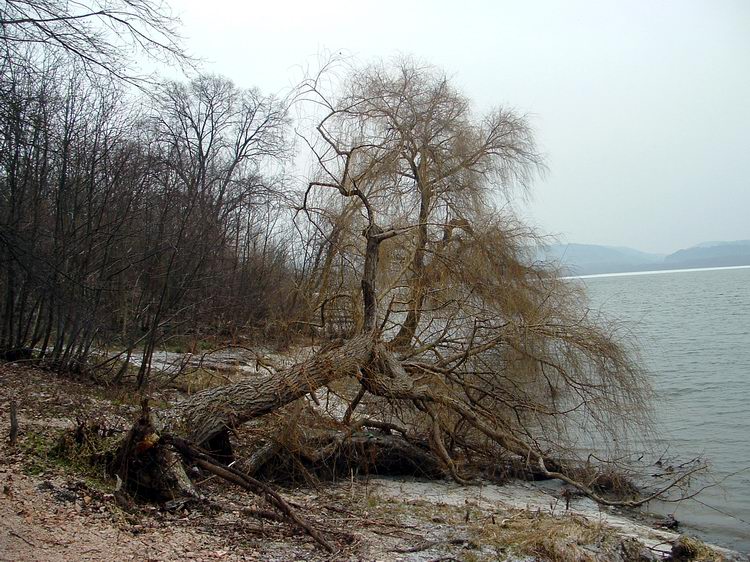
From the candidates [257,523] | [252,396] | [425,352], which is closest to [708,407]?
[425,352]

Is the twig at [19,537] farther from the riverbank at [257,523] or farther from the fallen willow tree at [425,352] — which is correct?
the fallen willow tree at [425,352]

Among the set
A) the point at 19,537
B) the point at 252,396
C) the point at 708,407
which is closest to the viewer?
the point at 19,537

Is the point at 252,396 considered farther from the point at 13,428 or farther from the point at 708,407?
the point at 708,407

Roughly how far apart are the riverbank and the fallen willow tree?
43 cm

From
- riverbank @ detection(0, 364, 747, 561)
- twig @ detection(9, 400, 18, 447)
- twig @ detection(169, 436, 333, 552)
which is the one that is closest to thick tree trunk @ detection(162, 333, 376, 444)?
riverbank @ detection(0, 364, 747, 561)

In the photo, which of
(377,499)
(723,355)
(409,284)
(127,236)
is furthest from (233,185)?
(377,499)

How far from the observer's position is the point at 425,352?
10.1 m

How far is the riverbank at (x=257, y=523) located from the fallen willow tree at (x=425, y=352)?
0.43 metres

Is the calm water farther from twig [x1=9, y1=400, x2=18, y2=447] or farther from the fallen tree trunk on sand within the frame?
twig [x1=9, y1=400, x2=18, y2=447]

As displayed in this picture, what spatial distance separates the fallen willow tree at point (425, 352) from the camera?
306 inches

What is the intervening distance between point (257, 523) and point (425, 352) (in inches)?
186

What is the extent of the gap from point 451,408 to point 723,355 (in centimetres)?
1601

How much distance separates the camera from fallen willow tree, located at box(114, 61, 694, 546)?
7777 mm

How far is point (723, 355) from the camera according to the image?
21266mm
